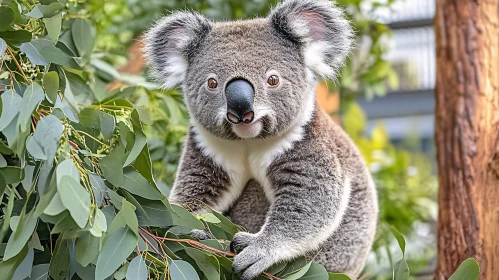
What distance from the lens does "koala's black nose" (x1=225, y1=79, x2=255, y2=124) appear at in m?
1.93

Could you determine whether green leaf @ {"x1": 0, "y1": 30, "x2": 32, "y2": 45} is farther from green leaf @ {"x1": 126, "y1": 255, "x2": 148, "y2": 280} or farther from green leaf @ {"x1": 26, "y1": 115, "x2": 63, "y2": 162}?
green leaf @ {"x1": 126, "y1": 255, "x2": 148, "y2": 280}

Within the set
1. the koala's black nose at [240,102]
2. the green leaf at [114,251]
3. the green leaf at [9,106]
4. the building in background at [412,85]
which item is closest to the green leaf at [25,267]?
the green leaf at [114,251]

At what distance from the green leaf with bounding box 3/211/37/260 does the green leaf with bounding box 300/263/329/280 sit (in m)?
0.77

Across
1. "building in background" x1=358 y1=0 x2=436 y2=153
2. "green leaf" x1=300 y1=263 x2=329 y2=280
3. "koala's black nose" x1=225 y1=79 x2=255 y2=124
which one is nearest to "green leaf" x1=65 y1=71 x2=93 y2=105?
"koala's black nose" x1=225 y1=79 x2=255 y2=124

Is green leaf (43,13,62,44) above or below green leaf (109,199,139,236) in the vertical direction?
above

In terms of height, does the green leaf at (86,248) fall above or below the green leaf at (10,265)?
above

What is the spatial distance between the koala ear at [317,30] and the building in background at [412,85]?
→ 4.01 meters

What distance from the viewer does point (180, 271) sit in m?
1.63

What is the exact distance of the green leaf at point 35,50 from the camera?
1.74 meters

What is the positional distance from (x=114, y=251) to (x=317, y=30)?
3.76 feet

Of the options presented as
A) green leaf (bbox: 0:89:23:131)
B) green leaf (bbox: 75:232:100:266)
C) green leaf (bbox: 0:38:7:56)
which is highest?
green leaf (bbox: 0:38:7:56)

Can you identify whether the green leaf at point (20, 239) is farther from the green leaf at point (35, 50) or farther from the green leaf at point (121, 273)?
the green leaf at point (35, 50)

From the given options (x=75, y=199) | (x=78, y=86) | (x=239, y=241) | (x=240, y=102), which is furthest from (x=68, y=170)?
(x=78, y=86)

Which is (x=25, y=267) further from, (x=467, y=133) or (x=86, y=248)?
(x=467, y=133)
